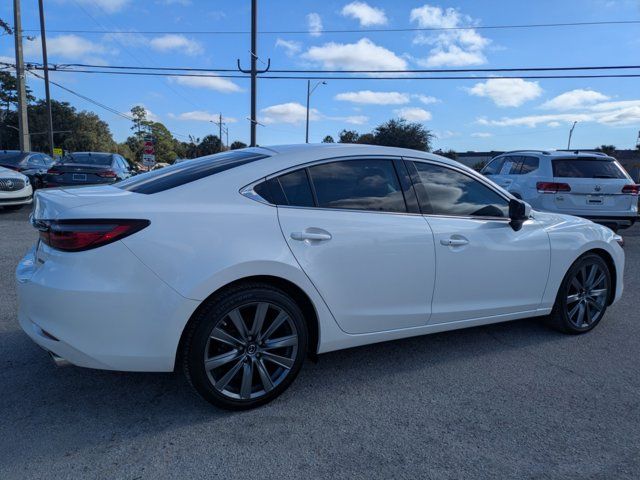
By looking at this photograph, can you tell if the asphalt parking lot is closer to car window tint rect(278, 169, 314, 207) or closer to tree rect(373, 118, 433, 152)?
car window tint rect(278, 169, 314, 207)

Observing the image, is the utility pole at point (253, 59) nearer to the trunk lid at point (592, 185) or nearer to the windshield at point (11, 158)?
the windshield at point (11, 158)

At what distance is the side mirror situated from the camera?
3.68m

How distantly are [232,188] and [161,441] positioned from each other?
1451 mm

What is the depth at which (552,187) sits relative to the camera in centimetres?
876

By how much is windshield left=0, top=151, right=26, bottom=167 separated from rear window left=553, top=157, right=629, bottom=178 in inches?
575

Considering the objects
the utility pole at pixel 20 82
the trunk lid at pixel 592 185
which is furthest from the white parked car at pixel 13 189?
the utility pole at pixel 20 82

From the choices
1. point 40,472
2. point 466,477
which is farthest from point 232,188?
point 466,477

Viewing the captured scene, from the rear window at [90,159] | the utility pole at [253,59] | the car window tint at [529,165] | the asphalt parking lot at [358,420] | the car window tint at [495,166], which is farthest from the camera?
the utility pole at [253,59]

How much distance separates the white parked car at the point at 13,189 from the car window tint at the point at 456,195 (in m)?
10.6

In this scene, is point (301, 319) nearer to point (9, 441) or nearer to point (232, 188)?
point (232, 188)

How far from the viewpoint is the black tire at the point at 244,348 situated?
8.64 ft

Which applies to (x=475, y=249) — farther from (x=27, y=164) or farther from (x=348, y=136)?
(x=348, y=136)

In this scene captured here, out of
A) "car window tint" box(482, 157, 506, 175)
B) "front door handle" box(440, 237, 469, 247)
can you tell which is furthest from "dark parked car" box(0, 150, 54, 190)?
"front door handle" box(440, 237, 469, 247)

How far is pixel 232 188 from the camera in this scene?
2.84m
